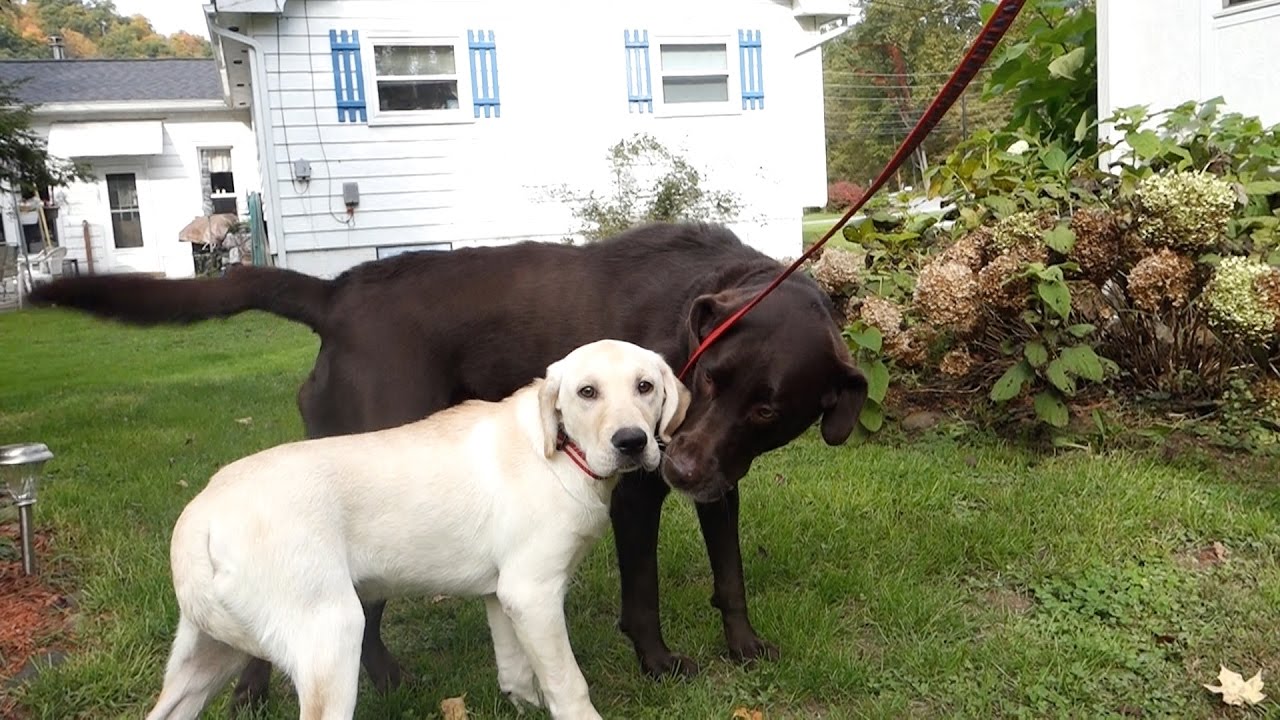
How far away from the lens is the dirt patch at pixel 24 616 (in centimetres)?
316

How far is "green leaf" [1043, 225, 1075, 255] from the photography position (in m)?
4.81

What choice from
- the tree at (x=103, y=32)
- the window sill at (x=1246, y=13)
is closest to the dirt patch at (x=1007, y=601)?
the window sill at (x=1246, y=13)

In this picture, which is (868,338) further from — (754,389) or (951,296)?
(754,389)

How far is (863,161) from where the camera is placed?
52000 millimetres

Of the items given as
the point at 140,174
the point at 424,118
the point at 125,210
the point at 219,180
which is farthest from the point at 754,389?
the point at 219,180

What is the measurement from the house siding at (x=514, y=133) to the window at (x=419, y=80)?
0.11 m

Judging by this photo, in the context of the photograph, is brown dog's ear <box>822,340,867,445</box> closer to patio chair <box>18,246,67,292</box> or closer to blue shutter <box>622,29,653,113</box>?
blue shutter <box>622,29,653,113</box>

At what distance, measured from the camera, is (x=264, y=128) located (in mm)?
13000

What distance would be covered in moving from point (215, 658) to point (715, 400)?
1459 mm

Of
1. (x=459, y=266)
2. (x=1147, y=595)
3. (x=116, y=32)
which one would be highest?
(x=116, y=32)

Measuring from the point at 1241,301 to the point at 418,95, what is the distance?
1136cm

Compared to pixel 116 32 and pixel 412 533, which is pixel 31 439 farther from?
pixel 116 32

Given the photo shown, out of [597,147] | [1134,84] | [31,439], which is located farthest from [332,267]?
[1134,84]

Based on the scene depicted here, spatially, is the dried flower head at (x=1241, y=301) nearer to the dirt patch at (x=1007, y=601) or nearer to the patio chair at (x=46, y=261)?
the dirt patch at (x=1007, y=601)
